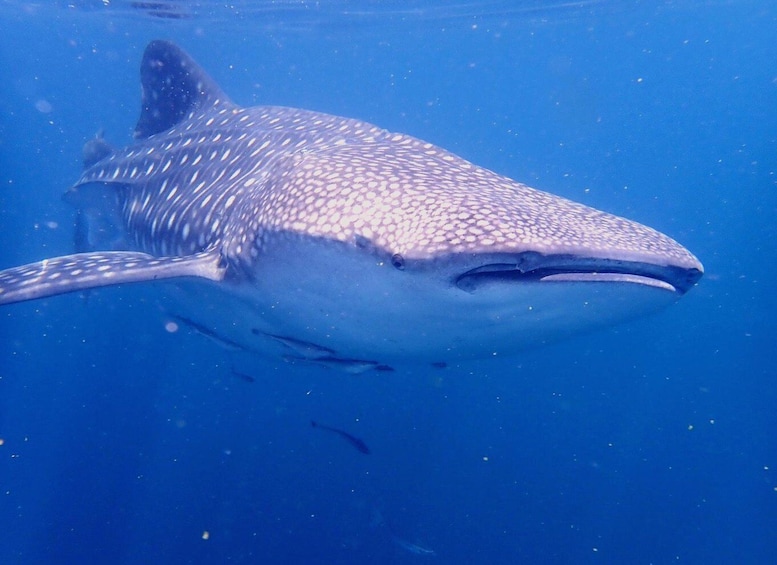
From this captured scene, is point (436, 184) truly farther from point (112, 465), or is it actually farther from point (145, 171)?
point (112, 465)

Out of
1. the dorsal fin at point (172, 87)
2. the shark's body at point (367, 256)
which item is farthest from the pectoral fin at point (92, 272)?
the dorsal fin at point (172, 87)

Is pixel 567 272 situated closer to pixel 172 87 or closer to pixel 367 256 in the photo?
pixel 367 256

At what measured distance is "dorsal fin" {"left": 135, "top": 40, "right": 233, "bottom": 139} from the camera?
7.98m

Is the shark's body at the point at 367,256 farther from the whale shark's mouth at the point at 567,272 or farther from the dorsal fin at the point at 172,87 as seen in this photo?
the dorsal fin at the point at 172,87

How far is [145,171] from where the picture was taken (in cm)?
716

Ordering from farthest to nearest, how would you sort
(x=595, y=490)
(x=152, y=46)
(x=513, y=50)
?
(x=513, y=50), (x=595, y=490), (x=152, y=46)

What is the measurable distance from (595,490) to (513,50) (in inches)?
1735

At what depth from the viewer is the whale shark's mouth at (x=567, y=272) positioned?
2.60m

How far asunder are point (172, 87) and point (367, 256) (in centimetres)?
652

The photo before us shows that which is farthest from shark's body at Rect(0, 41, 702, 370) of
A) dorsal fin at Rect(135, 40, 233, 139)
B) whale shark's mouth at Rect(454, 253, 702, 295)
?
dorsal fin at Rect(135, 40, 233, 139)

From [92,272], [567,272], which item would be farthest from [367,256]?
[92,272]

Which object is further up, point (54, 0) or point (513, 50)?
point (513, 50)

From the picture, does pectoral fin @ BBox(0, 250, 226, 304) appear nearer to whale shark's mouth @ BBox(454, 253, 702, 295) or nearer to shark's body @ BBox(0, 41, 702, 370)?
shark's body @ BBox(0, 41, 702, 370)

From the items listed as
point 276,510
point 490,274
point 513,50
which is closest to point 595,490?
point 276,510
